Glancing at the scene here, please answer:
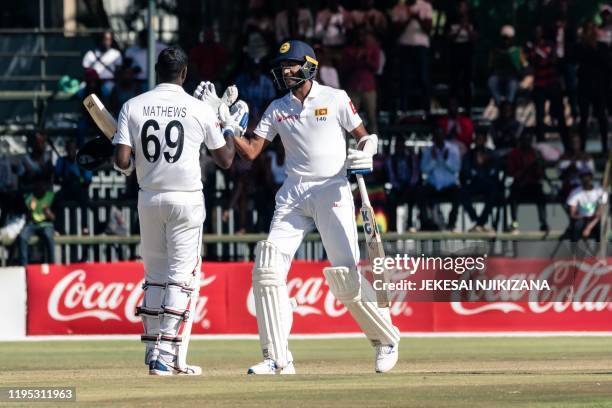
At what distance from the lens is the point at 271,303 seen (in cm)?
1072

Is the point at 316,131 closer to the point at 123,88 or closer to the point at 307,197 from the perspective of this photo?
the point at 307,197

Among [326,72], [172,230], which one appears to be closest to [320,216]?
[172,230]

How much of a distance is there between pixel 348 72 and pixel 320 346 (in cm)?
713

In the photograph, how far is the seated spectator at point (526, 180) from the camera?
71.3 ft

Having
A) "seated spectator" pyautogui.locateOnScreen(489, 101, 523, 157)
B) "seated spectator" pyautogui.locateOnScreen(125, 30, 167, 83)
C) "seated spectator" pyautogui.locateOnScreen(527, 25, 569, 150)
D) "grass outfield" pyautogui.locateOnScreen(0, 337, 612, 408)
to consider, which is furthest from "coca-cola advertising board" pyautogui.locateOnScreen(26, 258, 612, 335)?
"seated spectator" pyautogui.locateOnScreen(527, 25, 569, 150)

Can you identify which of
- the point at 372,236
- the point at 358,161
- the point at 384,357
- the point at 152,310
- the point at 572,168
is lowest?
the point at 384,357

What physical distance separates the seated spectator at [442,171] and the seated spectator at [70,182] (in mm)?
4945

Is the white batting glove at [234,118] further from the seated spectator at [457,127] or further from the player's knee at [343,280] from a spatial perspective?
the seated spectator at [457,127]

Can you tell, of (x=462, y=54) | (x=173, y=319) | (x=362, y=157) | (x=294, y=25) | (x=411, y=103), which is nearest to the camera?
(x=173, y=319)

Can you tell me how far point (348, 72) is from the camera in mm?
22422

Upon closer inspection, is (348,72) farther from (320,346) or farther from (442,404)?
(442,404)

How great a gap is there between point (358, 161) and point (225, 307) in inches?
317

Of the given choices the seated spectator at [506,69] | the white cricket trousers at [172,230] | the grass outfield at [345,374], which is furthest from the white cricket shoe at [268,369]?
the seated spectator at [506,69]

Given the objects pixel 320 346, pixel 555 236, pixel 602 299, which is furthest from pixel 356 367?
A: pixel 555 236
